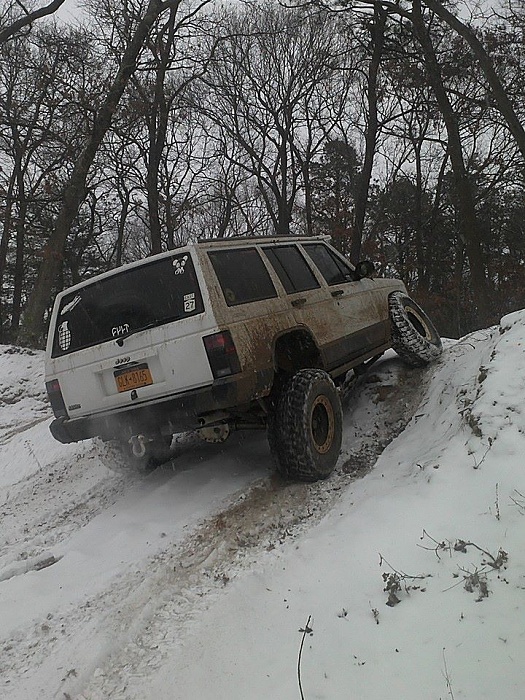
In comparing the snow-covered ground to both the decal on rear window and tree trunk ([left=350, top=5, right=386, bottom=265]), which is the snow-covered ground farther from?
tree trunk ([left=350, top=5, right=386, bottom=265])

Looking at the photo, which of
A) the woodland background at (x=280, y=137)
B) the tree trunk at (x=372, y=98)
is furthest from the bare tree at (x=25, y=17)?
the tree trunk at (x=372, y=98)

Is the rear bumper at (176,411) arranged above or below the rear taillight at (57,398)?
below

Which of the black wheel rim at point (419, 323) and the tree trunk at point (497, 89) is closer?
the black wheel rim at point (419, 323)

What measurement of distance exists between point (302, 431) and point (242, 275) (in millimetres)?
1357

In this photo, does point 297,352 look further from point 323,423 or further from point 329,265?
point 329,265

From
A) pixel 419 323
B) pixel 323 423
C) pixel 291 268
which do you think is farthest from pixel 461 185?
pixel 323 423

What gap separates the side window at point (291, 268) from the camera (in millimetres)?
5302

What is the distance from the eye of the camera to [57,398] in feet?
16.1

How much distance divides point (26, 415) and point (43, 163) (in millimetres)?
16258

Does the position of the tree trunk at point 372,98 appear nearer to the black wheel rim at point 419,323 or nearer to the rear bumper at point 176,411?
the black wheel rim at point 419,323

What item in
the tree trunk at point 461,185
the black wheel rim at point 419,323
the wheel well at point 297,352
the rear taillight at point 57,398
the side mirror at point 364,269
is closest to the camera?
the rear taillight at point 57,398

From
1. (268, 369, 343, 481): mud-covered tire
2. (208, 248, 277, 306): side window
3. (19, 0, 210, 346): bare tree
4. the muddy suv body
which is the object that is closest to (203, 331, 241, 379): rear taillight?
the muddy suv body

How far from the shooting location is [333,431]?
5039 mm

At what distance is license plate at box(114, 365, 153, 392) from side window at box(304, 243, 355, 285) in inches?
94.6
